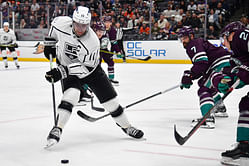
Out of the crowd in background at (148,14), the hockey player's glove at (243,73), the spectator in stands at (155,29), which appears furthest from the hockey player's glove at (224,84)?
the spectator in stands at (155,29)

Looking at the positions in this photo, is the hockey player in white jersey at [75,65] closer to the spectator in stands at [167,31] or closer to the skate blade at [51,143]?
the skate blade at [51,143]

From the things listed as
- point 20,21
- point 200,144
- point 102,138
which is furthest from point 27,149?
point 20,21

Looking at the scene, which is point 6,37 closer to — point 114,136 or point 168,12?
point 168,12

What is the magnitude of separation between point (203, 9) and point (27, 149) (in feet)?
30.0

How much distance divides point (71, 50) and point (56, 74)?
219mm

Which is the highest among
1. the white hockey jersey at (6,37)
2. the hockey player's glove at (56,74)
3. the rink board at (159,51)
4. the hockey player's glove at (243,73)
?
the hockey player's glove at (243,73)

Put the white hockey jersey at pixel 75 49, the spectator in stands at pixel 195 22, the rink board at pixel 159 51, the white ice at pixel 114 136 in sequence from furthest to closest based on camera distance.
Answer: the rink board at pixel 159 51 → the spectator in stands at pixel 195 22 → the white hockey jersey at pixel 75 49 → the white ice at pixel 114 136

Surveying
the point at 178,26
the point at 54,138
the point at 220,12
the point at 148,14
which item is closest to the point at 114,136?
the point at 54,138

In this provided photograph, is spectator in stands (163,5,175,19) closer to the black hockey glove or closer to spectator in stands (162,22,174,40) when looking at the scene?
spectator in stands (162,22,174,40)

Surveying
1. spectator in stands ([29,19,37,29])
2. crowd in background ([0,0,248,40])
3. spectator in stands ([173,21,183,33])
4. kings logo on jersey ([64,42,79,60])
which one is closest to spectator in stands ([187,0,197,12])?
crowd in background ([0,0,248,40])

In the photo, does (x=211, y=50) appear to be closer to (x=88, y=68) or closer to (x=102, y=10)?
(x=88, y=68)

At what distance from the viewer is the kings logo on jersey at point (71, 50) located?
2.99 metres

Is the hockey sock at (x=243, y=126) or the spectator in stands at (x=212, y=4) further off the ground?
the spectator in stands at (x=212, y=4)

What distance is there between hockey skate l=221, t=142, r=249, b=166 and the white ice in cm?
9
